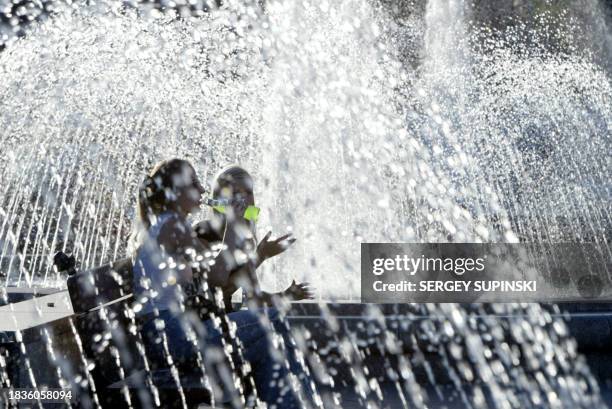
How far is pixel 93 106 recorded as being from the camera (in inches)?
449

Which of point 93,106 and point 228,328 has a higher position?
point 93,106

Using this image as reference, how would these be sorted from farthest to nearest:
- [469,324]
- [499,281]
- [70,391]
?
[499,281]
[469,324]
[70,391]

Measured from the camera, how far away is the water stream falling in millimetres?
4719

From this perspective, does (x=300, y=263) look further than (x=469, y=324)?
Yes

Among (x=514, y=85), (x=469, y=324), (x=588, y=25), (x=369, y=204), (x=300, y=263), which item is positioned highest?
(x=588, y=25)

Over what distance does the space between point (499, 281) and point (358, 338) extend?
1.60 m

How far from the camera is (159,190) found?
11.9 ft

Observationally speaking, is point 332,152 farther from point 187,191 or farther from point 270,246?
point 187,191

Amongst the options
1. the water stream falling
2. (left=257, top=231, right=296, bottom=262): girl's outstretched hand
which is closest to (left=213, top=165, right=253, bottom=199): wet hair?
(left=257, top=231, right=296, bottom=262): girl's outstretched hand

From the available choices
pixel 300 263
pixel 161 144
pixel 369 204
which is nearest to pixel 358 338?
pixel 300 263

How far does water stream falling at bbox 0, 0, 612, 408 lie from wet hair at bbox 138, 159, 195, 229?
1.46 meters

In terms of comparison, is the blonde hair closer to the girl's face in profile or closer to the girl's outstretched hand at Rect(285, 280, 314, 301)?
the girl's face in profile

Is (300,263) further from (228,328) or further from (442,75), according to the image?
(442,75)

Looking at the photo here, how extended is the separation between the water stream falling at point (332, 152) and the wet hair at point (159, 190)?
1455 mm
